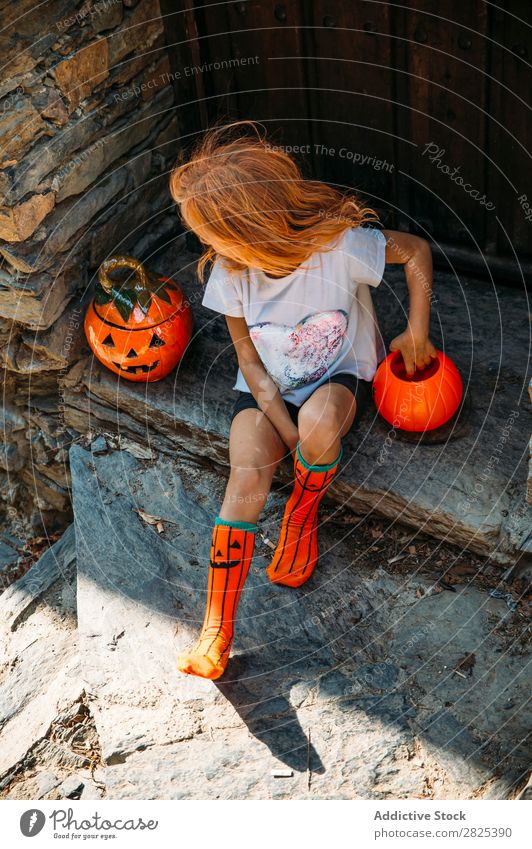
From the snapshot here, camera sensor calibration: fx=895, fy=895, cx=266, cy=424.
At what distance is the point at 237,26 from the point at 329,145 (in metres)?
0.52

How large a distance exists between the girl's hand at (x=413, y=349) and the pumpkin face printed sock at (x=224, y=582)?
2.19 feet

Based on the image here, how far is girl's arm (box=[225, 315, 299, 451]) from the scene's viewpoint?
8.63 ft

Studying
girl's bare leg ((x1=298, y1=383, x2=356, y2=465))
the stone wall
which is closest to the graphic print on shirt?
girl's bare leg ((x1=298, y1=383, x2=356, y2=465))

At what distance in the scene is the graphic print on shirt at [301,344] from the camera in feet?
8.72

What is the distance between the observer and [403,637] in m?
2.56

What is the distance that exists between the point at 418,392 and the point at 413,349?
5.5 inches

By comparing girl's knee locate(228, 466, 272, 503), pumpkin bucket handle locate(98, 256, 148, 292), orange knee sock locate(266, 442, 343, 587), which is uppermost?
pumpkin bucket handle locate(98, 256, 148, 292)

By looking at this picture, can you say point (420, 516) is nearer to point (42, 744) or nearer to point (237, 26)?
point (42, 744)

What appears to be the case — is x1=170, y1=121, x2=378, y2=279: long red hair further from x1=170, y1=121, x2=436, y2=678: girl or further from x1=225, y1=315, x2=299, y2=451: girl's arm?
x1=225, y1=315, x2=299, y2=451: girl's arm

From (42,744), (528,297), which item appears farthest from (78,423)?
(528,297)

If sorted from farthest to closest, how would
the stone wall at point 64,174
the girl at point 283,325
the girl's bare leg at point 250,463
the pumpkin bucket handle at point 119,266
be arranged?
the pumpkin bucket handle at point 119,266 → the stone wall at point 64,174 → the girl's bare leg at point 250,463 → the girl at point 283,325

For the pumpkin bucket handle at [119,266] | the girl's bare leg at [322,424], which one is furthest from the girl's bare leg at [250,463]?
the pumpkin bucket handle at [119,266]

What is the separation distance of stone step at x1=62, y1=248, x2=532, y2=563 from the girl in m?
0.20

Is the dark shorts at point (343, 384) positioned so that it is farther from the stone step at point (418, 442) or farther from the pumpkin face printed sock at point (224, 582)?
the pumpkin face printed sock at point (224, 582)
